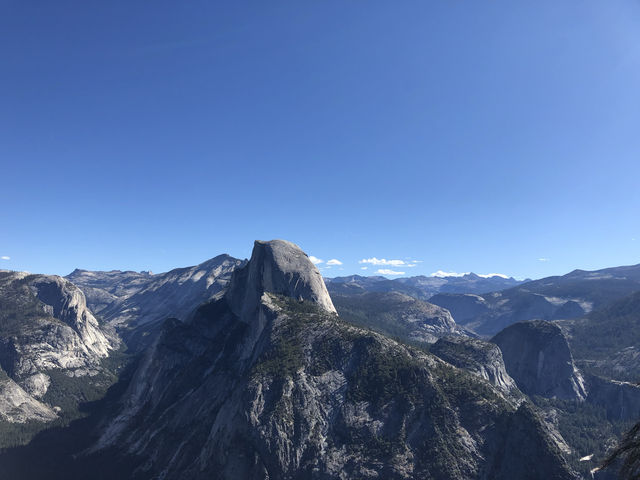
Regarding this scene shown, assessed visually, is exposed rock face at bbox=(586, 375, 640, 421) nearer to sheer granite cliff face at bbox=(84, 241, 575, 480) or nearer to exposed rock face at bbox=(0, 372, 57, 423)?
sheer granite cliff face at bbox=(84, 241, 575, 480)

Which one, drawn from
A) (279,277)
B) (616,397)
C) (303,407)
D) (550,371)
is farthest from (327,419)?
(550,371)

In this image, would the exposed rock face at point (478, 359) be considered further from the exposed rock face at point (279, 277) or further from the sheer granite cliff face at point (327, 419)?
the exposed rock face at point (279, 277)

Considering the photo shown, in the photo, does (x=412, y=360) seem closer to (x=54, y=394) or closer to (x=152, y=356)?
(x=152, y=356)

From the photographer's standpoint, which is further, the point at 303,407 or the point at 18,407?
the point at 18,407

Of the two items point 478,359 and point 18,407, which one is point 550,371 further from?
point 18,407

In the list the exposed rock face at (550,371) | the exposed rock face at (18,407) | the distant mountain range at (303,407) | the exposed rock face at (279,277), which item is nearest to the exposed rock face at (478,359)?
the distant mountain range at (303,407)

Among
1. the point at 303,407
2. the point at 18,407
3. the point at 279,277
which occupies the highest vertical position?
the point at 279,277

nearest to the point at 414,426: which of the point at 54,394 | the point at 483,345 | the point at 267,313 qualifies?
the point at 267,313
